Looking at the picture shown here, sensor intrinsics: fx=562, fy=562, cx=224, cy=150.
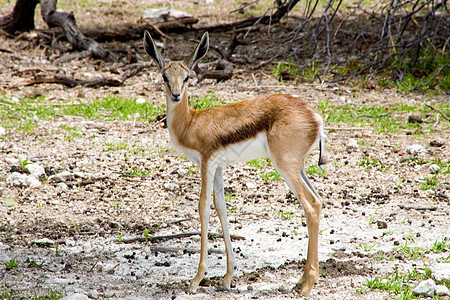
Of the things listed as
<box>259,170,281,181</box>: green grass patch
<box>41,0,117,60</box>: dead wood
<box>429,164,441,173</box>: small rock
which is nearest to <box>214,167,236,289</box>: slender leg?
<box>259,170,281,181</box>: green grass patch

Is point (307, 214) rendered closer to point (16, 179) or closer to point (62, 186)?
point (62, 186)

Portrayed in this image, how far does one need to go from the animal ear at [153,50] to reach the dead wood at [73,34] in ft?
19.8

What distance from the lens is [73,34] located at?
10227 millimetres

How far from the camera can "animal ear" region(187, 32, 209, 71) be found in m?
4.03

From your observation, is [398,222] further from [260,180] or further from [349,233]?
[260,180]

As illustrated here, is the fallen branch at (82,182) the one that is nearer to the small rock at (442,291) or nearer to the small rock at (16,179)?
the small rock at (16,179)

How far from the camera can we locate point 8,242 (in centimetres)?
445

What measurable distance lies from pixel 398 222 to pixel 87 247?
8.83ft

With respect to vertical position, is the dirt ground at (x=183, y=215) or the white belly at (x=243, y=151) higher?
the white belly at (x=243, y=151)

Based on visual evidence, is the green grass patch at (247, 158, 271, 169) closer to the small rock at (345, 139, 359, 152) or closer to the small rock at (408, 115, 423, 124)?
the small rock at (345, 139, 359, 152)

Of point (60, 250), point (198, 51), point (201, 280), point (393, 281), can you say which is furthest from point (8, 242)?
point (393, 281)

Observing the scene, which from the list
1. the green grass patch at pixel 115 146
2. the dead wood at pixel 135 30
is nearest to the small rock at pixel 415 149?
the green grass patch at pixel 115 146

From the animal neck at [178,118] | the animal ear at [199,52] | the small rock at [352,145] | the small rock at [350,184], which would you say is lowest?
the small rock at [350,184]

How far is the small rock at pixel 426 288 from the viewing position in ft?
12.0
